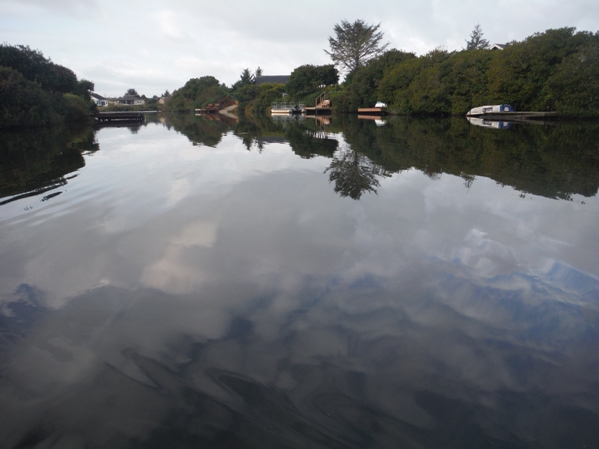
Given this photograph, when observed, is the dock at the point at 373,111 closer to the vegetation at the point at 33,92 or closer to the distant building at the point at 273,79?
the vegetation at the point at 33,92

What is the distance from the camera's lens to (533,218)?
4.56 metres

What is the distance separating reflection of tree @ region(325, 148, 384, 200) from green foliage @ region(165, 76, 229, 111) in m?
69.5

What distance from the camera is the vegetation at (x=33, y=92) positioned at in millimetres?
A: 23250

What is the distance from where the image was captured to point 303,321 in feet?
8.51

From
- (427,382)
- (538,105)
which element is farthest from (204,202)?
(538,105)

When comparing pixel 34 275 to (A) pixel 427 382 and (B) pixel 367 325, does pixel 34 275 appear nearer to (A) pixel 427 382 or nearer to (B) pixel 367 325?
(B) pixel 367 325

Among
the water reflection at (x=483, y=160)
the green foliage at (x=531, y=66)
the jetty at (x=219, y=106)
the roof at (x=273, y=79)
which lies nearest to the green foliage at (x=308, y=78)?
the jetty at (x=219, y=106)

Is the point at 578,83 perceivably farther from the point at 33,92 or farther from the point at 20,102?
the point at 20,102

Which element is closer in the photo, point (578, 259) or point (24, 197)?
point (578, 259)

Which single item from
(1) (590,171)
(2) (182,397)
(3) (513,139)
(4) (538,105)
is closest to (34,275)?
(2) (182,397)

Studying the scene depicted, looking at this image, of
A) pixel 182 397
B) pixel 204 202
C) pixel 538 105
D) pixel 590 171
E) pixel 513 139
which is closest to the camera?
pixel 182 397

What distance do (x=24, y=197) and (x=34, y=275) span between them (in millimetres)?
3529

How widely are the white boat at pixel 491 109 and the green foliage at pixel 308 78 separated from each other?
1087 inches

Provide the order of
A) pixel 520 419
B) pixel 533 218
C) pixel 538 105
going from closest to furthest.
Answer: pixel 520 419 → pixel 533 218 → pixel 538 105
